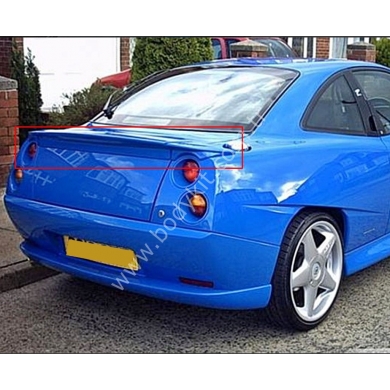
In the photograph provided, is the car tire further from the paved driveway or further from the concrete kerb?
the concrete kerb

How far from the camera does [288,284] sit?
3.47 metres

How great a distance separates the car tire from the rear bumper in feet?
0.37

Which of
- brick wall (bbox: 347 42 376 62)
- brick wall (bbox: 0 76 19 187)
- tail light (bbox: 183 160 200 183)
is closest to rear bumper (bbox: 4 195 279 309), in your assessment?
tail light (bbox: 183 160 200 183)

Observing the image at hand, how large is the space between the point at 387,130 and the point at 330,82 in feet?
2.14

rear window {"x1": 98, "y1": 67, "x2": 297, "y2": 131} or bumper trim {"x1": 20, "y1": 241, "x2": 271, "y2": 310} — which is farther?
rear window {"x1": 98, "y1": 67, "x2": 297, "y2": 131}

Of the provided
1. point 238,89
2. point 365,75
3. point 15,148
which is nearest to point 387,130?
point 365,75

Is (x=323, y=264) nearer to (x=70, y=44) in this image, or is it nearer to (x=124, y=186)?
(x=124, y=186)

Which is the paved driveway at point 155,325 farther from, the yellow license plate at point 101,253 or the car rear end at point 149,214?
the yellow license plate at point 101,253

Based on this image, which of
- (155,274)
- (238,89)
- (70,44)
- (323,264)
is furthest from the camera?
(70,44)

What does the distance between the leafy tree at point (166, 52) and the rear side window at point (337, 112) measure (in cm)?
412

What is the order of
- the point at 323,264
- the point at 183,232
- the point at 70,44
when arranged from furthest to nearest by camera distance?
the point at 70,44 → the point at 323,264 → the point at 183,232

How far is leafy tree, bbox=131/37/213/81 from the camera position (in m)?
8.09

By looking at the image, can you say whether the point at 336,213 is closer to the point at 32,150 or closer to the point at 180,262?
the point at 180,262

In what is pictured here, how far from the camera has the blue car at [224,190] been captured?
3203 millimetres
